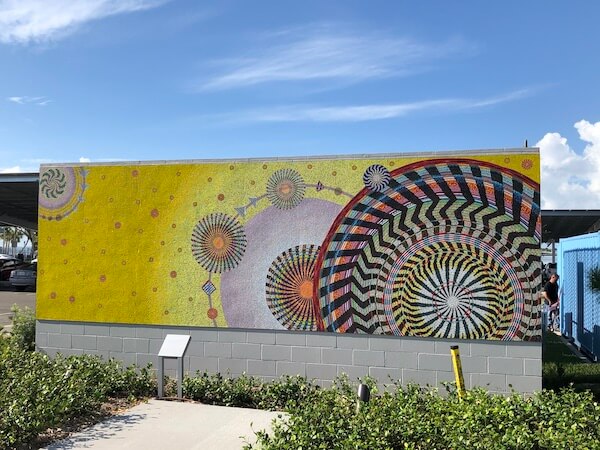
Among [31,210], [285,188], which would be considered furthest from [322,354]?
[31,210]

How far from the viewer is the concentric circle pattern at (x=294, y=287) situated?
754cm

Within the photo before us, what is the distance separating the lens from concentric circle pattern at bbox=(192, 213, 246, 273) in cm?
785

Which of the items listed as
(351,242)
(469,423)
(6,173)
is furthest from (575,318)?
(6,173)

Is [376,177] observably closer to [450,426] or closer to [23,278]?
[450,426]

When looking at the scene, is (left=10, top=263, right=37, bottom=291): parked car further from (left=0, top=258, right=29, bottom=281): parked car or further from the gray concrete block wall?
the gray concrete block wall

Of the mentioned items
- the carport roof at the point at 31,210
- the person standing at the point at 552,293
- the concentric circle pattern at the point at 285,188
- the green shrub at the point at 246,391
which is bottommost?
the green shrub at the point at 246,391

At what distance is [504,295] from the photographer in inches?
274

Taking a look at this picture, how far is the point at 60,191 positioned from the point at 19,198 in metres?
18.0

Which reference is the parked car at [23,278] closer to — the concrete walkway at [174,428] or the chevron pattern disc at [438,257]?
the concrete walkway at [174,428]

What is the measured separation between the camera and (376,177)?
7.36 metres

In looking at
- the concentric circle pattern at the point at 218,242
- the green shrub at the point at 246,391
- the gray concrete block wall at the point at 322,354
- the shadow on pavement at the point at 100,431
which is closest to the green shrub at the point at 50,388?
the shadow on pavement at the point at 100,431

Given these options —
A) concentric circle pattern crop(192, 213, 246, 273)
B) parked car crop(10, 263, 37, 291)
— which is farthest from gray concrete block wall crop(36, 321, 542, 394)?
parked car crop(10, 263, 37, 291)

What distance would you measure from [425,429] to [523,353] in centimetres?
273

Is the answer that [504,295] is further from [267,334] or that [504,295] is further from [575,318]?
[575,318]
